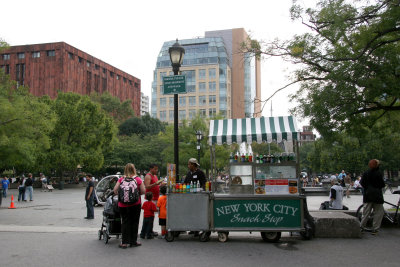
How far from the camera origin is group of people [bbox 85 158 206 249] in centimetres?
868

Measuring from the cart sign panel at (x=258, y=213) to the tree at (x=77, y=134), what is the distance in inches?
1442

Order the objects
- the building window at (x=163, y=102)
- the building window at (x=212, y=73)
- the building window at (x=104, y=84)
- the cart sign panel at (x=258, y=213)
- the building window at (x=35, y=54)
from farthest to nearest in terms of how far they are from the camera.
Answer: the building window at (x=163, y=102) < the building window at (x=212, y=73) < the building window at (x=104, y=84) < the building window at (x=35, y=54) < the cart sign panel at (x=258, y=213)

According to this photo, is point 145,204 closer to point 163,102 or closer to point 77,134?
point 77,134

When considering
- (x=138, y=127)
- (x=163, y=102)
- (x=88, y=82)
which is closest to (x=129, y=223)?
(x=138, y=127)

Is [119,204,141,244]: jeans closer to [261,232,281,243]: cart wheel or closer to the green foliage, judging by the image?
[261,232,281,243]: cart wheel

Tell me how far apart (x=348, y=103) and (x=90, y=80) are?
85314 mm

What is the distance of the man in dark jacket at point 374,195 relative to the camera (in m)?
10.2

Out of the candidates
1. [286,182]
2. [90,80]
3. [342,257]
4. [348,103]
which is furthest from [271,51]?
[90,80]

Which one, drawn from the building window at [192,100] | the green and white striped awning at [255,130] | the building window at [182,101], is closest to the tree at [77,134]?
the green and white striped awning at [255,130]

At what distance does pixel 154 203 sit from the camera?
10.4m

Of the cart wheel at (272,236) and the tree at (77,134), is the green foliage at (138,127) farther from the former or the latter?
the cart wheel at (272,236)

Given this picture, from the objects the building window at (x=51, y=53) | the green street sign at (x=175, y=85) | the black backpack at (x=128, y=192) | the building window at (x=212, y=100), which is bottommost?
the black backpack at (x=128, y=192)

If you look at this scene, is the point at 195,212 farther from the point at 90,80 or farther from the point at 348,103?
the point at 90,80

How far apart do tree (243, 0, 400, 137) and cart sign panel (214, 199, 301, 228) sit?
382 cm
